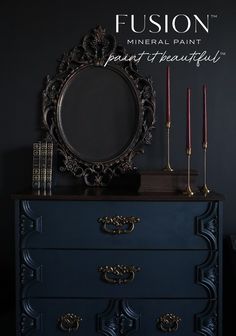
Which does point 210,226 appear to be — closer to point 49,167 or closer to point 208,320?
point 208,320

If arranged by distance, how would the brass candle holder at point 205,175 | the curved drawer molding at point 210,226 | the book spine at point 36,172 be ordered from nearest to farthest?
1. the curved drawer molding at point 210,226
2. the brass candle holder at point 205,175
3. the book spine at point 36,172

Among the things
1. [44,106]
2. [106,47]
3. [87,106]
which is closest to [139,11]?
[106,47]

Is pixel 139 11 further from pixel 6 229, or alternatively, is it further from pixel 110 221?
pixel 6 229

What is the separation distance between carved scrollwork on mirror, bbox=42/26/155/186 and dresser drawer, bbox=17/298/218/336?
668 millimetres

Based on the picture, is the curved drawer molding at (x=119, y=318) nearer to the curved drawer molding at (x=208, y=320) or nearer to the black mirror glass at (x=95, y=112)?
the curved drawer molding at (x=208, y=320)

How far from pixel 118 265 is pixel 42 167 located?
61 cm

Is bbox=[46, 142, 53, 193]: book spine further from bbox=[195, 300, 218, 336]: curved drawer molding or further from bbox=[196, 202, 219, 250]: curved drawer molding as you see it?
bbox=[195, 300, 218, 336]: curved drawer molding

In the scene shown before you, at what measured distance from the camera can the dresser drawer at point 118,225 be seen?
1.86 m

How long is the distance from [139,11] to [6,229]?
1.40 meters

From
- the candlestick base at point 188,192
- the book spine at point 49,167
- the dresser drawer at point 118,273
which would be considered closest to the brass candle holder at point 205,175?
the candlestick base at point 188,192

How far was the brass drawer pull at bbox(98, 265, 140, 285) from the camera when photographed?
6.14 ft

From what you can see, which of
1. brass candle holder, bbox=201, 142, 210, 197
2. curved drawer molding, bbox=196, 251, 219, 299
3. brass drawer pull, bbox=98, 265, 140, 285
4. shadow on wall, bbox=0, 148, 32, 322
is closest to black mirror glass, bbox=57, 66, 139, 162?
shadow on wall, bbox=0, 148, 32, 322

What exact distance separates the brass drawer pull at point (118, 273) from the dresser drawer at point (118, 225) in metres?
0.09

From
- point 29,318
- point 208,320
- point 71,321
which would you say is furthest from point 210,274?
point 29,318
